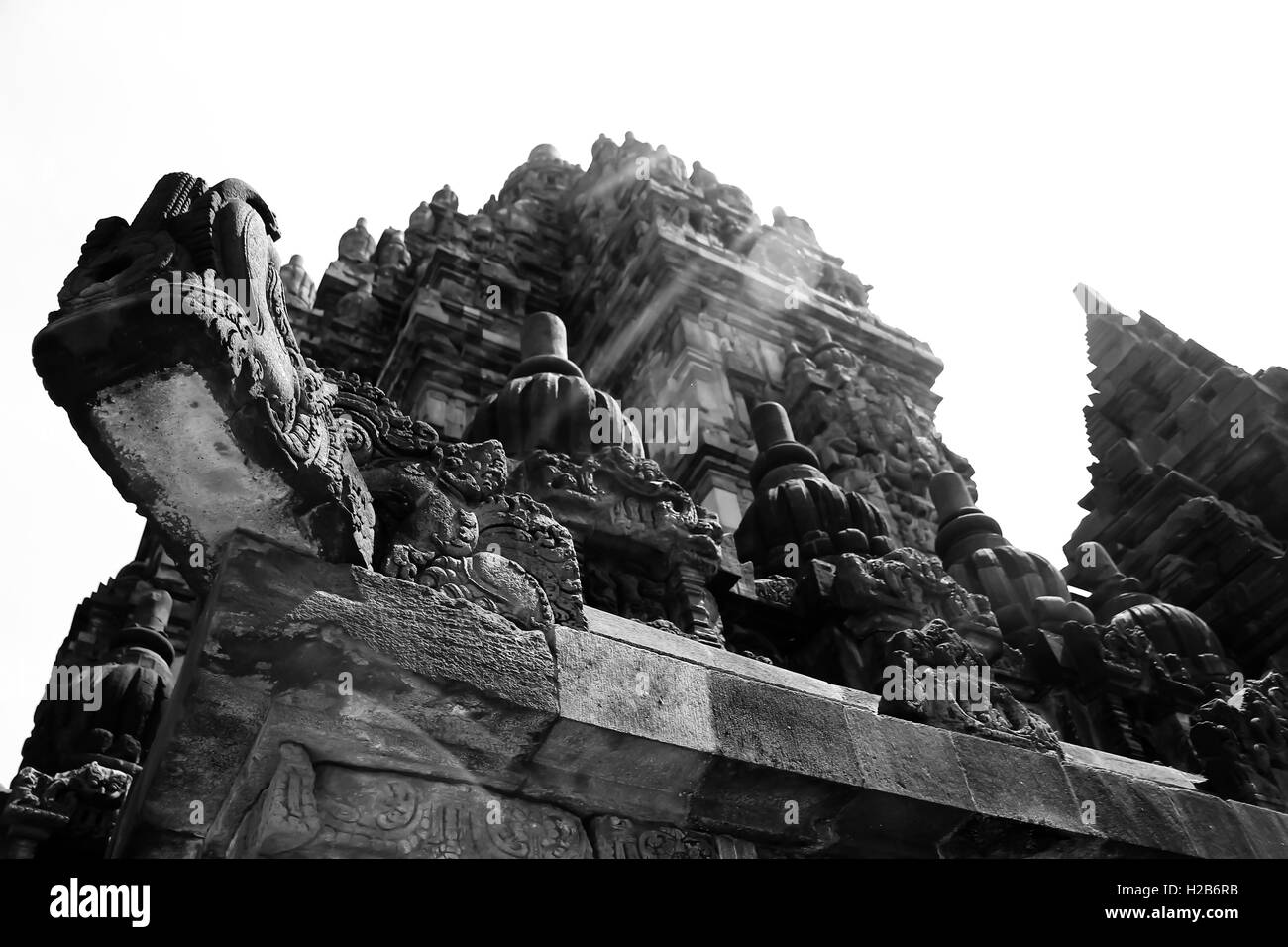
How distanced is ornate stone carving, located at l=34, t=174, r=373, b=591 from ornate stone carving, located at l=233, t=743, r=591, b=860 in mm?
723

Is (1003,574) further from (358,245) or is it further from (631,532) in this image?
A: (358,245)

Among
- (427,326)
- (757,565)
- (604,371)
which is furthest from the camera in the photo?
(427,326)

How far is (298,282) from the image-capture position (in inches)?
893

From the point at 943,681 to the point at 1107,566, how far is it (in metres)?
5.62

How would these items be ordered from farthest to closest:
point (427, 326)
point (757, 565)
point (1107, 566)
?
1. point (427, 326)
2. point (1107, 566)
3. point (757, 565)

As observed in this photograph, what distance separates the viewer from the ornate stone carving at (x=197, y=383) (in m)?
3.35

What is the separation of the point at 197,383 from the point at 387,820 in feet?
4.91

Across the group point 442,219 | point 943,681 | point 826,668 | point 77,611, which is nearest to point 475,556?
point 943,681

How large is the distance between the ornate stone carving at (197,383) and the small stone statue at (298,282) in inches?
712

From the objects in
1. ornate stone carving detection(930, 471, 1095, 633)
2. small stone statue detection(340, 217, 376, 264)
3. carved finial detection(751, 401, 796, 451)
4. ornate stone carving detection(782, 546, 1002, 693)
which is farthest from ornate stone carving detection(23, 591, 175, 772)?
small stone statue detection(340, 217, 376, 264)

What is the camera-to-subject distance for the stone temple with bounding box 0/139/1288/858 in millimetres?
3580

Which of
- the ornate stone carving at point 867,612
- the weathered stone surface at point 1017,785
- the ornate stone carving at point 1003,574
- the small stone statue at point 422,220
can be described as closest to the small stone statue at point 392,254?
the small stone statue at point 422,220

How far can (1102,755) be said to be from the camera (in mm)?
5797
